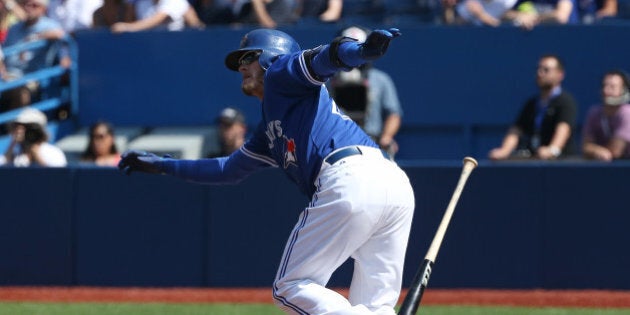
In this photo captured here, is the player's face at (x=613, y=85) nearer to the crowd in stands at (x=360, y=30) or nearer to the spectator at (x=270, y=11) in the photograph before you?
the crowd in stands at (x=360, y=30)

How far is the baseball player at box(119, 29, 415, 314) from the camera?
565cm

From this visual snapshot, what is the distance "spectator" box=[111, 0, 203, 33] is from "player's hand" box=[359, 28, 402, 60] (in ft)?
26.6

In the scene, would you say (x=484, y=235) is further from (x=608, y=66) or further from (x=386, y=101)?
(x=608, y=66)

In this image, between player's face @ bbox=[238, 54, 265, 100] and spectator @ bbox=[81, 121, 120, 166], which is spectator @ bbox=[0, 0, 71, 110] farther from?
player's face @ bbox=[238, 54, 265, 100]

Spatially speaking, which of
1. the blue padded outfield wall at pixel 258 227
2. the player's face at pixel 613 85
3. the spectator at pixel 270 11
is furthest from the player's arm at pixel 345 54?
the spectator at pixel 270 11

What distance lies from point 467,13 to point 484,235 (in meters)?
3.03

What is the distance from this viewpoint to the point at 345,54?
17.8 ft

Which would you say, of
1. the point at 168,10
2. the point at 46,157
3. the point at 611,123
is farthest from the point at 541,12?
the point at 46,157

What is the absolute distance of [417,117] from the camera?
12875mm

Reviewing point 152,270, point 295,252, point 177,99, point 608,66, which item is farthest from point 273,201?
point 295,252

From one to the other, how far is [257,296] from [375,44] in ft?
17.2

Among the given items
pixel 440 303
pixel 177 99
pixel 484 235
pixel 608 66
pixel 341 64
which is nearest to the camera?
pixel 341 64

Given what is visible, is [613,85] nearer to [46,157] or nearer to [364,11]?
[364,11]

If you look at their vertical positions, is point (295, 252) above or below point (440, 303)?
above
